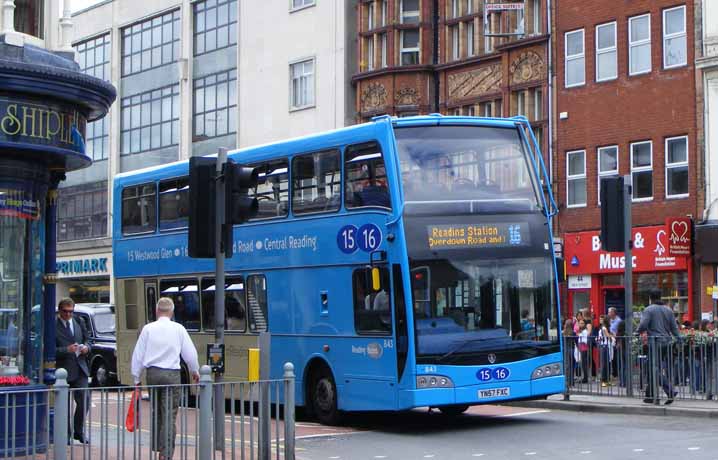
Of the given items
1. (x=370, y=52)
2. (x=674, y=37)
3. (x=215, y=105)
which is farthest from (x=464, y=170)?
(x=215, y=105)

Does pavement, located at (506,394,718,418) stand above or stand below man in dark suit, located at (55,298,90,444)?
below

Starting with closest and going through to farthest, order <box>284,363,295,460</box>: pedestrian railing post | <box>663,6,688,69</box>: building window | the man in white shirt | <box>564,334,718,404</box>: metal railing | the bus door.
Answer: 1. <box>284,363,295,460</box>: pedestrian railing post
2. the man in white shirt
3. the bus door
4. <box>564,334,718,404</box>: metal railing
5. <box>663,6,688,69</box>: building window

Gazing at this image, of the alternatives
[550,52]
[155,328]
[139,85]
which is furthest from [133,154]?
[155,328]

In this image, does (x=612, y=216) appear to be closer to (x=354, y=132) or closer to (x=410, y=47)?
(x=354, y=132)

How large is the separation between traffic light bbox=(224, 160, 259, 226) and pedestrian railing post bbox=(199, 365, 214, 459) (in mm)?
2226

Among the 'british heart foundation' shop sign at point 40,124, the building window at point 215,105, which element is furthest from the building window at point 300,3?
the 'british heart foundation' shop sign at point 40,124

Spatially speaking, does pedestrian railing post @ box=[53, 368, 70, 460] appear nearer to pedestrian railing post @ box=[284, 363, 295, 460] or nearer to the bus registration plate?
pedestrian railing post @ box=[284, 363, 295, 460]

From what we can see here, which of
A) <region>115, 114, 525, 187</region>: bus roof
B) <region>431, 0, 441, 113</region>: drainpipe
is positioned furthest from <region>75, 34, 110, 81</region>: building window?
<region>115, 114, 525, 187</region>: bus roof

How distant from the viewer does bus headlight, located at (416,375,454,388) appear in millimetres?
17000

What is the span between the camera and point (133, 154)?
55.3m

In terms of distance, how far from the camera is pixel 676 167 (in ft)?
110

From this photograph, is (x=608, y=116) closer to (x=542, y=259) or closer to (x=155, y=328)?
(x=542, y=259)

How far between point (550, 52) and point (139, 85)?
23490 millimetres

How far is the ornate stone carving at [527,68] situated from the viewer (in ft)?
123
